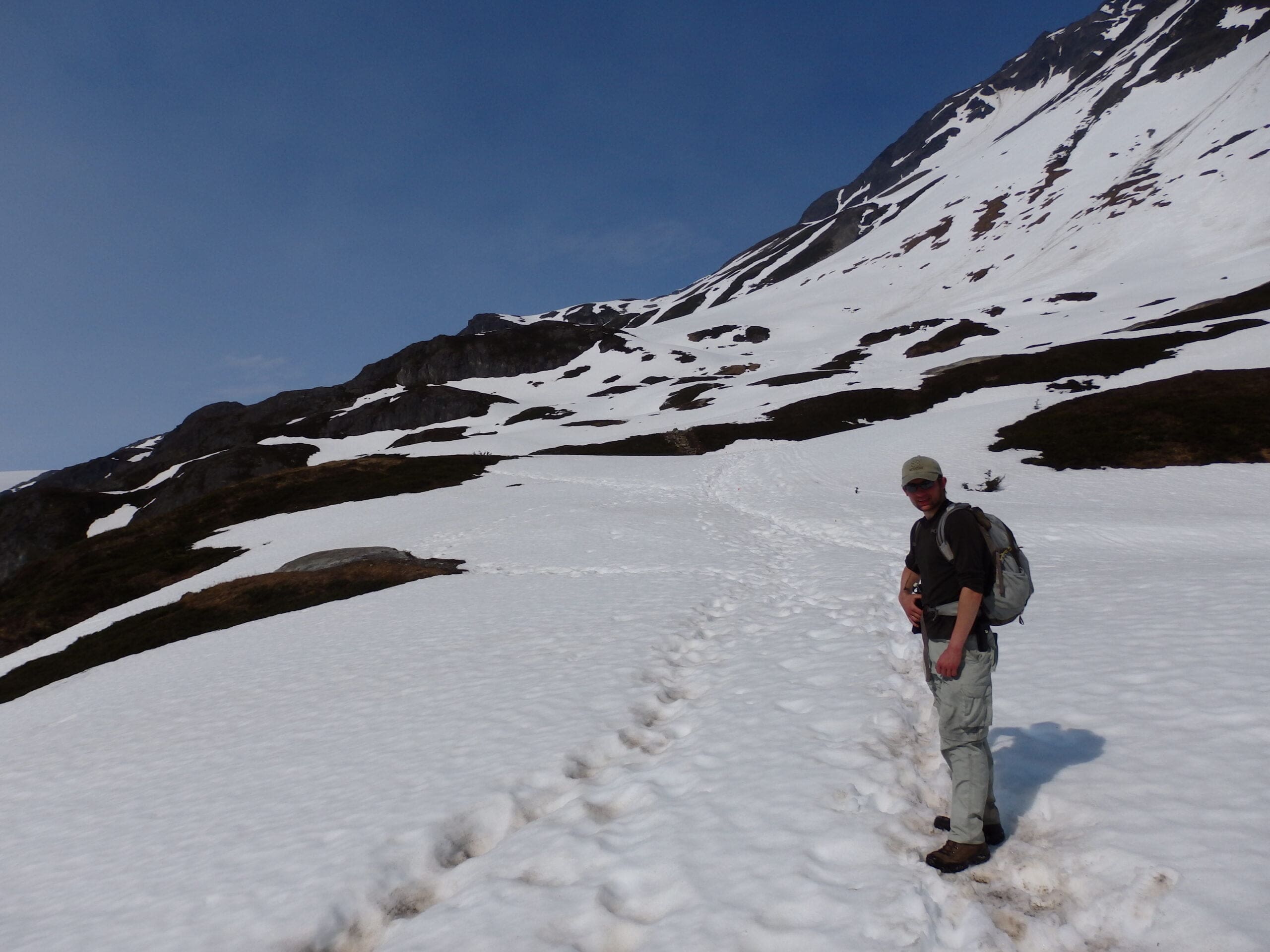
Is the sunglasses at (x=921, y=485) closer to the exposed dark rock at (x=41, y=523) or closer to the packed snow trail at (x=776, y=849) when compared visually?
the packed snow trail at (x=776, y=849)

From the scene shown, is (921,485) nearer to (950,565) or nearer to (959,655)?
(950,565)

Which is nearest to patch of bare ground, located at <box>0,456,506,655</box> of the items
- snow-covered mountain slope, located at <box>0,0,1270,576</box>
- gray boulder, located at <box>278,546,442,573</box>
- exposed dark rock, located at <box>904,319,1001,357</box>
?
gray boulder, located at <box>278,546,442,573</box>

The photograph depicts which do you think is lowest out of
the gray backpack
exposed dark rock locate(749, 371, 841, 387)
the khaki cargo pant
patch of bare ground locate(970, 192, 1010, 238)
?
the khaki cargo pant

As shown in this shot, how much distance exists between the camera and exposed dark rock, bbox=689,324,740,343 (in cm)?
13638

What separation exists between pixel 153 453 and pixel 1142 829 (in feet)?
571

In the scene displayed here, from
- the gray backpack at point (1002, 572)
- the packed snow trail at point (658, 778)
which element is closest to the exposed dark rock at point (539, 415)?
the packed snow trail at point (658, 778)

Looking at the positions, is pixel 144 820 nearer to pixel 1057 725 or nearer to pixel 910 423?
pixel 1057 725

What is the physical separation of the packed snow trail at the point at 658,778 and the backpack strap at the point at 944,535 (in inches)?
94.0

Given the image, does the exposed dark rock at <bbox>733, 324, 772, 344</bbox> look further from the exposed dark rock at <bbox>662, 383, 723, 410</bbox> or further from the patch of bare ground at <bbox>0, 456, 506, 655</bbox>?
the patch of bare ground at <bbox>0, 456, 506, 655</bbox>

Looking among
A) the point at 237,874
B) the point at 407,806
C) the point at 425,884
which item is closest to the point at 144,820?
the point at 237,874

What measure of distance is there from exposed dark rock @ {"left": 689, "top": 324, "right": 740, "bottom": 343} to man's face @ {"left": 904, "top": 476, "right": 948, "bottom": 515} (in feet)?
438

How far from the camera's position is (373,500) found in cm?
4122

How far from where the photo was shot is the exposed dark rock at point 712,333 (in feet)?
447

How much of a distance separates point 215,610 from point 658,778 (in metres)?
21.7
